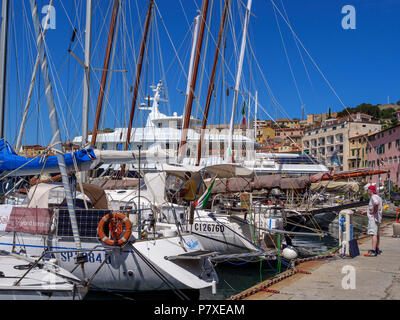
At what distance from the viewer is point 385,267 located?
10.3 m

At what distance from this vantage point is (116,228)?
971 centimetres

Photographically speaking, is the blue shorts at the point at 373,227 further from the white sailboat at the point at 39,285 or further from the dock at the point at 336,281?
the white sailboat at the point at 39,285

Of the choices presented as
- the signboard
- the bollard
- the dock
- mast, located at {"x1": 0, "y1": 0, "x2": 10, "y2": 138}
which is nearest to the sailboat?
the signboard

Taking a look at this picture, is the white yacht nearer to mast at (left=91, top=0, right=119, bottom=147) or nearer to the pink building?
mast at (left=91, top=0, right=119, bottom=147)

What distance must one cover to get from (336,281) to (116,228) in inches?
196

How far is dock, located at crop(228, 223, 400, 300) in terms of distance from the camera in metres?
7.92

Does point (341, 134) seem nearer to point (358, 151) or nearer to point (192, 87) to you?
point (358, 151)

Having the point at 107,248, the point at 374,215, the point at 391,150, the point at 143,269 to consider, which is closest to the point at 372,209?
the point at 374,215

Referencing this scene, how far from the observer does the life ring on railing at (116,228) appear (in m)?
9.65

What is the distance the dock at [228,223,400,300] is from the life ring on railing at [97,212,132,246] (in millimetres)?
2967


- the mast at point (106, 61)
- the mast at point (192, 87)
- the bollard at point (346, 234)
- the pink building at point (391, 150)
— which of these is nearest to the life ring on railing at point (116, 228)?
the bollard at point (346, 234)

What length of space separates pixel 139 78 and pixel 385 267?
766 inches
